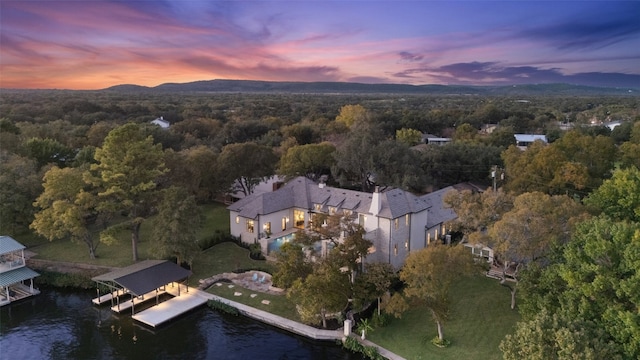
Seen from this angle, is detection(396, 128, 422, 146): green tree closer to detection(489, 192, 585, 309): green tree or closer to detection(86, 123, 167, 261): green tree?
detection(86, 123, 167, 261): green tree

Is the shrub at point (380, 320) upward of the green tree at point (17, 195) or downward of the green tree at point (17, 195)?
downward

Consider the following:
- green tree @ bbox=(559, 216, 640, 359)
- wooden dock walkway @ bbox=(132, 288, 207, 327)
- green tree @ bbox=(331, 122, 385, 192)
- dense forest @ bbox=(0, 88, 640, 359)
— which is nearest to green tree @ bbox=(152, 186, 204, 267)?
dense forest @ bbox=(0, 88, 640, 359)

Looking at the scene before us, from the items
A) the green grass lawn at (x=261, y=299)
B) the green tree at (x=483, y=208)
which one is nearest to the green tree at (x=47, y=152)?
the green grass lawn at (x=261, y=299)

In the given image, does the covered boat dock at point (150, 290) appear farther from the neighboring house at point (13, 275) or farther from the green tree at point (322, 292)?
the green tree at point (322, 292)

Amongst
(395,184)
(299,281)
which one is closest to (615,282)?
(299,281)

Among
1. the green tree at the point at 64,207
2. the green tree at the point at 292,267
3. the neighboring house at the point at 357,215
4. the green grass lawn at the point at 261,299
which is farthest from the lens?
the green tree at the point at 64,207

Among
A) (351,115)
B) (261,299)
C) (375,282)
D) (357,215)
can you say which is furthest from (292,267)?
(351,115)
